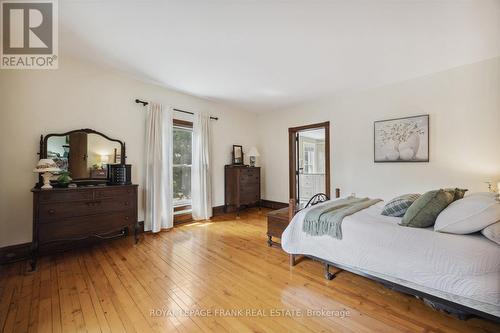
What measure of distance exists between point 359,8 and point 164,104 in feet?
10.7

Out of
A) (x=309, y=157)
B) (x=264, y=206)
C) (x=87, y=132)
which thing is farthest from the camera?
(x=309, y=157)

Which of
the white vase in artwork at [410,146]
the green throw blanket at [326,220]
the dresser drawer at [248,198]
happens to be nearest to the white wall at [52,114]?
the dresser drawer at [248,198]

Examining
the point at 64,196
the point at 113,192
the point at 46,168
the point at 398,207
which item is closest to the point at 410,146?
the point at 398,207

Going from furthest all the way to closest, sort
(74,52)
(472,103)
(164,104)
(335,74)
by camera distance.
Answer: (164,104) → (335,74) → (472,103) → (74,52)

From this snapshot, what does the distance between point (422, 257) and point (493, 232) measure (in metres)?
0.45

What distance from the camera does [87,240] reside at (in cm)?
295

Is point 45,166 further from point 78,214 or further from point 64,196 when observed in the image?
point 78,214

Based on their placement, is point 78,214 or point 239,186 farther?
point 239,186

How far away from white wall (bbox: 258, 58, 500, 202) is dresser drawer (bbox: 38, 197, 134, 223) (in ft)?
12.6

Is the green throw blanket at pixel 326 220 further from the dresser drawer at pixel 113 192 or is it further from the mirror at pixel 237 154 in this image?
the mirror at pixel 237 154

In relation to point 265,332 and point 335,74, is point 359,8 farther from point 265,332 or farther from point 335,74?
point 265,332

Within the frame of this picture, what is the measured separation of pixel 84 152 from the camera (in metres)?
2.95

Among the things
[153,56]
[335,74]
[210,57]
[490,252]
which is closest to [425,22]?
[335,74]

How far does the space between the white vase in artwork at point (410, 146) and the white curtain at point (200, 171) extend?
3.55 metres
